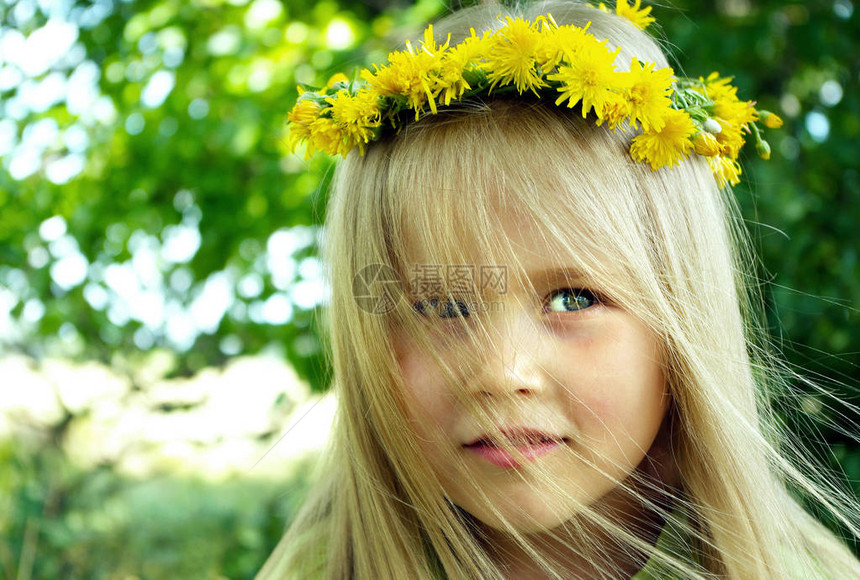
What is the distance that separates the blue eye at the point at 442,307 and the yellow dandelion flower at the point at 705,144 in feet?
1.49

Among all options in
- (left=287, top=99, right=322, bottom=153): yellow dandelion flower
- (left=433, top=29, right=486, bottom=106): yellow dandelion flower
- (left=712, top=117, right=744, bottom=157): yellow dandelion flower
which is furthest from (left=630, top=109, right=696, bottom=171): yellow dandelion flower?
(left=287, top=99, right=322, bottom=153): yellow dandelion flower

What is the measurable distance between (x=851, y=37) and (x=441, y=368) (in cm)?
152

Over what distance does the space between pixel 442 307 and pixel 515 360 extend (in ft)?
0.46

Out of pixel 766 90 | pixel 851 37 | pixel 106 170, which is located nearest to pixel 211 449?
pixel 106 170

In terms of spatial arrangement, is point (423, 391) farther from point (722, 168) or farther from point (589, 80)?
point (722, 168)

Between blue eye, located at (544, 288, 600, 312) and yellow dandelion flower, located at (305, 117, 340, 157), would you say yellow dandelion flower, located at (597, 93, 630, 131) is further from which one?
yellow dandelion flower, located at (305, 117, 340, 157)

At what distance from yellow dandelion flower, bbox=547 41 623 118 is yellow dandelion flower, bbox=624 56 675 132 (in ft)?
0.10

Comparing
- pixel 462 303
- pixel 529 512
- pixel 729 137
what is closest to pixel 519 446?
pixel 529 512

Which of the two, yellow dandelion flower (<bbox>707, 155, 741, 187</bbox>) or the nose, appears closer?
the nose

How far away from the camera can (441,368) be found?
1.04m

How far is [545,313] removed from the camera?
3.34 feet

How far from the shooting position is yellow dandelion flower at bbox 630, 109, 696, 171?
1021mm

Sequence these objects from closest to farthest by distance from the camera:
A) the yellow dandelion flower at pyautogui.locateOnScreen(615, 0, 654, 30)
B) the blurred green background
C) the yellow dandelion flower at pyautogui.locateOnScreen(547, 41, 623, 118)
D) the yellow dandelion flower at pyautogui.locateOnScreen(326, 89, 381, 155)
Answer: the yellow dandelion flower at pyautogui.locateOnScreen(547, 41, 623, 118) < the yellow dandelion flower at pyautogui.locateOnScreen(326, 89, 381, 155) < the yellow dandelion flower at pyautogui.locateOnScreen(615, 0, 654, 30) < the blurred green background

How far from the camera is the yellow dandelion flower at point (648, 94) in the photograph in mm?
1000
